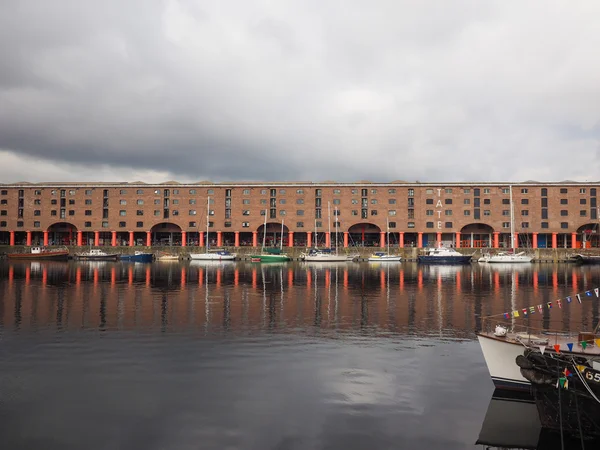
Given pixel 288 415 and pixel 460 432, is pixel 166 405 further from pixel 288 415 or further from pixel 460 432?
pixel 460 432

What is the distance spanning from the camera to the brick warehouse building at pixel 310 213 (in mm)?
94938

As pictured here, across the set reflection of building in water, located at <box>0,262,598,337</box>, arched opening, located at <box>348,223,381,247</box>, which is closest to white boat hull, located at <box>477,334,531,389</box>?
reflection of building in water, located at <box>0,262,598,337</box>

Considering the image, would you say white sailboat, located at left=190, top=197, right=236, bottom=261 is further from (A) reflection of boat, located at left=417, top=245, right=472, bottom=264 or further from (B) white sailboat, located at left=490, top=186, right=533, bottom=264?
(B) white sailboat, located at left=490, top=186, right=533, bottom=264

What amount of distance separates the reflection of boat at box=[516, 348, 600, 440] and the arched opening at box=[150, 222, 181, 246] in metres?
98.0

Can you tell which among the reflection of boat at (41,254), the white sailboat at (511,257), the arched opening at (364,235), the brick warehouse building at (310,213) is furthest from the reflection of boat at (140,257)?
the white sailboat at (511,257)

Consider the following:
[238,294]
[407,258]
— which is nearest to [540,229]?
[407,258]

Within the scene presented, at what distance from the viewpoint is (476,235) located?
100250 mm

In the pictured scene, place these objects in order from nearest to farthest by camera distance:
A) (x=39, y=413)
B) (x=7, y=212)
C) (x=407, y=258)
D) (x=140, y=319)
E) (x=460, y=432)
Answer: (x=460, y=432), (x=39, y=413), (x=140, y=319), (x=407, y=258), (x=7, y=212)

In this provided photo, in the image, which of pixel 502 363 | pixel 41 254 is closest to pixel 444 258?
pixel 502 363

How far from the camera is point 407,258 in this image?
91.4 metres

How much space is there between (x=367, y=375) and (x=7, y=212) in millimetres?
113454

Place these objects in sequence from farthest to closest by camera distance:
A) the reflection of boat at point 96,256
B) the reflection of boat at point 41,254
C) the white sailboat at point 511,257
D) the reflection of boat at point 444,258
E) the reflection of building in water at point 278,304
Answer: the reflection of boat at point 96,256 → the reflection of boat at point 41,254 → the reflection of boat at point 444,258 → the white sailboat at point 511,257 → the reflection of building in water at point 278,304

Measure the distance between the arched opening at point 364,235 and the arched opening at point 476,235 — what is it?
61.0ft

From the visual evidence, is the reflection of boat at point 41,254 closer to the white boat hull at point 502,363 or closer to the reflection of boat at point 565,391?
the white boat hull at point 502,363
